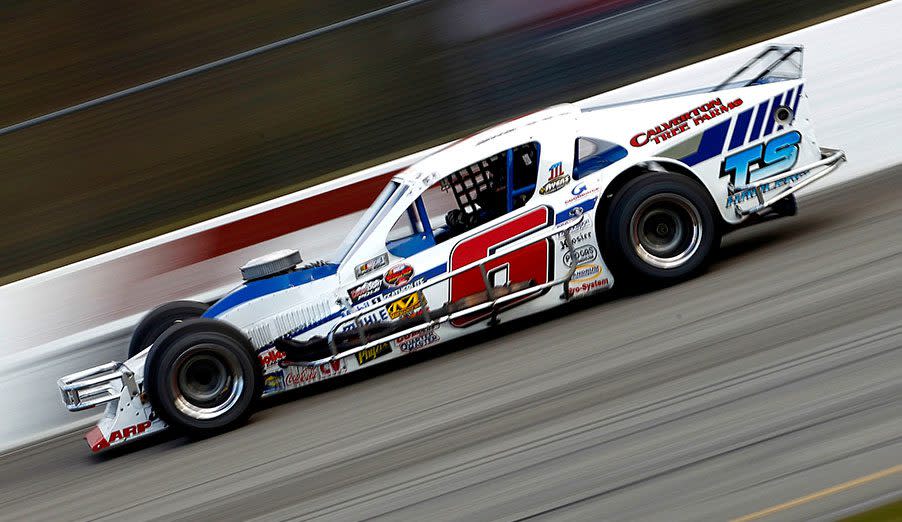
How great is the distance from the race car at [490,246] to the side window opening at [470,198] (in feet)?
0.03

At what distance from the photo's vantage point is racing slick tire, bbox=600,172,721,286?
6.86 metres

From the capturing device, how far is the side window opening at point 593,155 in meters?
7.03

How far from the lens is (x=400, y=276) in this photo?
6.75 m

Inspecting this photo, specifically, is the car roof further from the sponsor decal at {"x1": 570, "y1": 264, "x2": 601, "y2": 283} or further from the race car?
the sponsor decal at {"x1": 570, "y1": 264, "x2": 601, "y2": 283}

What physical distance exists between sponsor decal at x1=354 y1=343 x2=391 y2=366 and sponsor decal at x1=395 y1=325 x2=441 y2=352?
0.08m

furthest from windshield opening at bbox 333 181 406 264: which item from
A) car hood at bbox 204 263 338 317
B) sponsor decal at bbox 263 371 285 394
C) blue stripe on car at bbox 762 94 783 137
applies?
blue stripe on car at bbox 762 94 783 137

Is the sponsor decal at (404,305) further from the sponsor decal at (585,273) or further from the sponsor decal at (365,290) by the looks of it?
the sponsor decal at (585,273)

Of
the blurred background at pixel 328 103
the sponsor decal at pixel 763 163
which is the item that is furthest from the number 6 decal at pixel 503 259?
the blurred background at pixel 328 103

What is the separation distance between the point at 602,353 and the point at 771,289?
1.21 meters

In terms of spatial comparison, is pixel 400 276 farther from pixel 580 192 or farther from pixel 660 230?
pixel 660 230

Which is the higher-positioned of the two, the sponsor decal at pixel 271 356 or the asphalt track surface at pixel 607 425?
the sponsor decal at pixel 271 356

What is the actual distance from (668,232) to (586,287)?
68cm

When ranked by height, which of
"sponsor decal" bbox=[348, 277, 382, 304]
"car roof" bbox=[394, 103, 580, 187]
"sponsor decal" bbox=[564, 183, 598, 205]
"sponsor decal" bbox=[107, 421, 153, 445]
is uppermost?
"car roof" bbox=[394, 103, 580, 187]

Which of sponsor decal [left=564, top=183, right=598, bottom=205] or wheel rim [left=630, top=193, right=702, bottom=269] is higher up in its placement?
sponsor decal [left=564, top=183, right=598, bottom=205]
